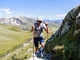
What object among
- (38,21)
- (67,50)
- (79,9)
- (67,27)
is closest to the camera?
(38,21)

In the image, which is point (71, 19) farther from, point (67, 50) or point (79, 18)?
point (67, 50)

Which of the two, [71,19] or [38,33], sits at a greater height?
[71,19]

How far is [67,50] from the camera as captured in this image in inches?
523

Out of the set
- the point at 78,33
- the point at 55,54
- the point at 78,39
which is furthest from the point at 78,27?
the point at 55,54

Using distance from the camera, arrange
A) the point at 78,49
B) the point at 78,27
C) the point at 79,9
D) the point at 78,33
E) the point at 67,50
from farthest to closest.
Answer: the point at 79,9 → the point at 78,27 → the point at 78,33 → the point at 67,50 → the point at 78,49

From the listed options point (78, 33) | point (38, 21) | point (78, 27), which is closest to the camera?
point (38, 21)

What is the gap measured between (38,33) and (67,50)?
499 centimetres

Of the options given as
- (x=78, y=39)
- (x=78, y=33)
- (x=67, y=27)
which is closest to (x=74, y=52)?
(x=78, y=39)

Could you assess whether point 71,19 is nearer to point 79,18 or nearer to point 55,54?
point 79,18

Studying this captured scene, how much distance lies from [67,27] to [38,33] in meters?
10.4

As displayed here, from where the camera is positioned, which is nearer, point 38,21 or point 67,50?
point 38,21

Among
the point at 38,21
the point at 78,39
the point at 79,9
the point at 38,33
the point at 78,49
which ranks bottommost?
the point at 78,49

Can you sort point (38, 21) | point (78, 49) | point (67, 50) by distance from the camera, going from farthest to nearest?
1. point (67, 50)
2. point (78, 49)
3. point (38, 21)

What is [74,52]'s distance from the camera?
40.6 feet
